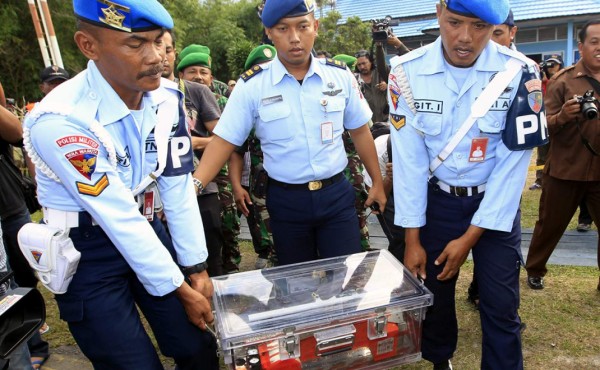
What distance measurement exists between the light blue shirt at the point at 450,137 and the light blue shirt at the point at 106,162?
112cm

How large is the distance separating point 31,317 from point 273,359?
0.97 metres

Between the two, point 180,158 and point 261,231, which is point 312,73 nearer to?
point 180,158

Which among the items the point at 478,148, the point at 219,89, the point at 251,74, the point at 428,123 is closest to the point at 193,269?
the point at 251,74

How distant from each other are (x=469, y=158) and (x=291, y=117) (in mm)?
970

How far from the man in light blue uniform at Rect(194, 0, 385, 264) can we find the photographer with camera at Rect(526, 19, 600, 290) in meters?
1.75

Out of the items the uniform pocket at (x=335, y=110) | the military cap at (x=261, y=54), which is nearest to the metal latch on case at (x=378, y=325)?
the uniform pocket at (x=335, y=110)

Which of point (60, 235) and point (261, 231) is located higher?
point (60, 235)

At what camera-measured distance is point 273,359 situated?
176 cm

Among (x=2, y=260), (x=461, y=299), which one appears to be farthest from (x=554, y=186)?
(x=2, y=260)

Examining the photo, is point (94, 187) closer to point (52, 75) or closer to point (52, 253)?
point (52, 253)

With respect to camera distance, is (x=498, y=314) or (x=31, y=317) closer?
(x=31, y=317)

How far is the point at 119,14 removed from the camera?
157 cm

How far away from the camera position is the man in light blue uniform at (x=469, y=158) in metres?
2.05

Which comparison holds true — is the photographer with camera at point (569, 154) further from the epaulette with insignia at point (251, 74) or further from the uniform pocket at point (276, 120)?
the epaulette with insignia at point (251, 74)
